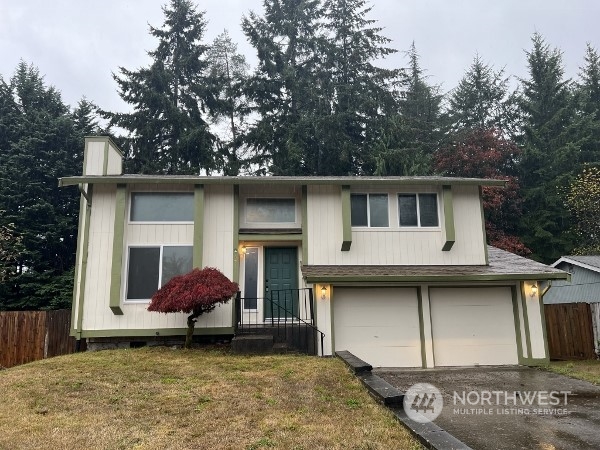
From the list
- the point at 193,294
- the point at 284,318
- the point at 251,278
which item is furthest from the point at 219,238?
the point at 284,318

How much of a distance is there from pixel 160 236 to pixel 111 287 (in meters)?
1.70

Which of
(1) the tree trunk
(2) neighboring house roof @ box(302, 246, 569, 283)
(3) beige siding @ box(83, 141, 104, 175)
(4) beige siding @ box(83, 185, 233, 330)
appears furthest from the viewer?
(3) beige siding @ box(83, 141, 104, 175)

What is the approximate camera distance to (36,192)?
21.3 meters

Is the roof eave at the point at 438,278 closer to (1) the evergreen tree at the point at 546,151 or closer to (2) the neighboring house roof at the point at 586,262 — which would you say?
(2) the neighboring house roof at the point at 586,262

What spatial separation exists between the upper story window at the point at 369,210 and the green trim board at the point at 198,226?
3.95 meters

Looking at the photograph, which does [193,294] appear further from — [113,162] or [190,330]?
[113,162]

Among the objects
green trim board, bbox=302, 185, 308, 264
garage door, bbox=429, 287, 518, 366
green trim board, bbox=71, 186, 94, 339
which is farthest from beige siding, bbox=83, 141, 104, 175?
garage door, bbox=429, 287, 518, 366

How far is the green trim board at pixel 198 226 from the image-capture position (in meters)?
11.1

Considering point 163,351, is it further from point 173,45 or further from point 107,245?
point 173,45

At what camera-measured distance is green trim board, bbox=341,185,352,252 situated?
11.5m

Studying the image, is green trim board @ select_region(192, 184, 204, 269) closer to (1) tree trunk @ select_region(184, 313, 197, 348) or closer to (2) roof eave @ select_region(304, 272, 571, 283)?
(1) tree trunk @ select_region(184, 313, 197, 348)

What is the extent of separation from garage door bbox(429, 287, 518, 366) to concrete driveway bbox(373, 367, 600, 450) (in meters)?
1.15

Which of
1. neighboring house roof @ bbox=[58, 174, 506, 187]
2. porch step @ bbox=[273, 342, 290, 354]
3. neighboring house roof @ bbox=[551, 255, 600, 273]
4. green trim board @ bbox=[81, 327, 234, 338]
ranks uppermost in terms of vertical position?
neighboring house roof @ bbox=[58, 174, 506, 187]

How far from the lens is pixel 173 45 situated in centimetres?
2666
